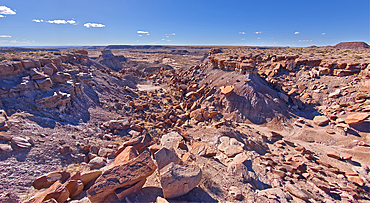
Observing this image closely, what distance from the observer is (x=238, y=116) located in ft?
58.3

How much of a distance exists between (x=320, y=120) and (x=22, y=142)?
77.8ft

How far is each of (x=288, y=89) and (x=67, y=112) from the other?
26075mm

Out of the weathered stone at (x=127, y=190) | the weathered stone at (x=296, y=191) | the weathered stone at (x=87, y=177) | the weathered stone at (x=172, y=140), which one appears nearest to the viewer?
the weathered stone at (x=127, y=190)

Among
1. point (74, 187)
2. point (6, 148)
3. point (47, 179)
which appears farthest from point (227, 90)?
point (6, 148)

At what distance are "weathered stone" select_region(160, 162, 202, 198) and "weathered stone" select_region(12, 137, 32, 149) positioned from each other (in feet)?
23.8

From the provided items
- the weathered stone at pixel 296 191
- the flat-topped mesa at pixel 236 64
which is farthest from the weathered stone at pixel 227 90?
the weathered stone at pixel 296 191

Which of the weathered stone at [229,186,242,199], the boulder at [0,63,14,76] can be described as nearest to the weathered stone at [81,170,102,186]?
the weathered stone at [229,186,242,199]

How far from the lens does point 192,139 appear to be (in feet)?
40.2

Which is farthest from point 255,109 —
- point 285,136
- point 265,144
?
point 265,144

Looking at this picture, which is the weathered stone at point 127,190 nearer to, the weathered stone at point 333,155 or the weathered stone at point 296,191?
the weathered stone at point 296,191

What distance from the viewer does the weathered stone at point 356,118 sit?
1304cm

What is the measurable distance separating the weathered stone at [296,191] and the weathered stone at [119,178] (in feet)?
23.0

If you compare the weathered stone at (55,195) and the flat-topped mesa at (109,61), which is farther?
the flat-topped mesa at (109,61)

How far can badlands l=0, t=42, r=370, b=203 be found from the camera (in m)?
5.74
